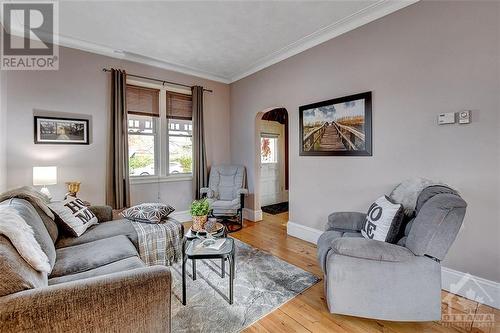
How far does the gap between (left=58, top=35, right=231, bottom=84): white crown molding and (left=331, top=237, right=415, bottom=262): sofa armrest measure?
13.1ft

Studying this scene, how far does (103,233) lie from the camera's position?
2361 millimetres

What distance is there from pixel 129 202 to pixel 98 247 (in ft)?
6.07

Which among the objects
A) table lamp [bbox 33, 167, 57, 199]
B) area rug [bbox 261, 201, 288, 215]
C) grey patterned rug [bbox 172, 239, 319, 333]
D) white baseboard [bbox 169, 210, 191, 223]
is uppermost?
table lamp [bbox 33, 167, 57, 199]

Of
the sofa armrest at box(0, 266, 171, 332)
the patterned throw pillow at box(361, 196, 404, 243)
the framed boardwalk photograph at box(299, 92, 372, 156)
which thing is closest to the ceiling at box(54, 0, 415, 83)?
the framed boardwalk photograph at box(299, 92, 372, 156)

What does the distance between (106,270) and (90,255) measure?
34 cm

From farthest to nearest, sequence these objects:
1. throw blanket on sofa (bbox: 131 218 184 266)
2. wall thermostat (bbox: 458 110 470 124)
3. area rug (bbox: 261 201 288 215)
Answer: area rug (bbox: 261 201 288 215) < throw blanket on sofa (bbox: 131 218 184 266) < wall thermostat (bbox: 458 110 470 124)

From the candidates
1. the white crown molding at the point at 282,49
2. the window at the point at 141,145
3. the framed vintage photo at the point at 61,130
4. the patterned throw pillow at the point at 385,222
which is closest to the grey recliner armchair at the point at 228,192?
the window at the point at 141,145

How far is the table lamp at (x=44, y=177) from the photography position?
9.53 ft

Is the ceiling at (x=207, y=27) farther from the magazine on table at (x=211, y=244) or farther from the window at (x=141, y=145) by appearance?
the magazine on table at (x=211, y=244)

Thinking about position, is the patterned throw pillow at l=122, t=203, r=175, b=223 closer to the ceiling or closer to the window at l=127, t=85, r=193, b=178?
the window at l=127, t=85, r=193, b=178

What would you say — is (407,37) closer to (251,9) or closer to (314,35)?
(314,35)

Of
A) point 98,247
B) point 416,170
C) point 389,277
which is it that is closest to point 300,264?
point 389,277

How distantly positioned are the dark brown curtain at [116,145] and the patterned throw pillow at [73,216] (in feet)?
3.45

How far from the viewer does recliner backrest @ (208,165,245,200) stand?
443 centimetres
